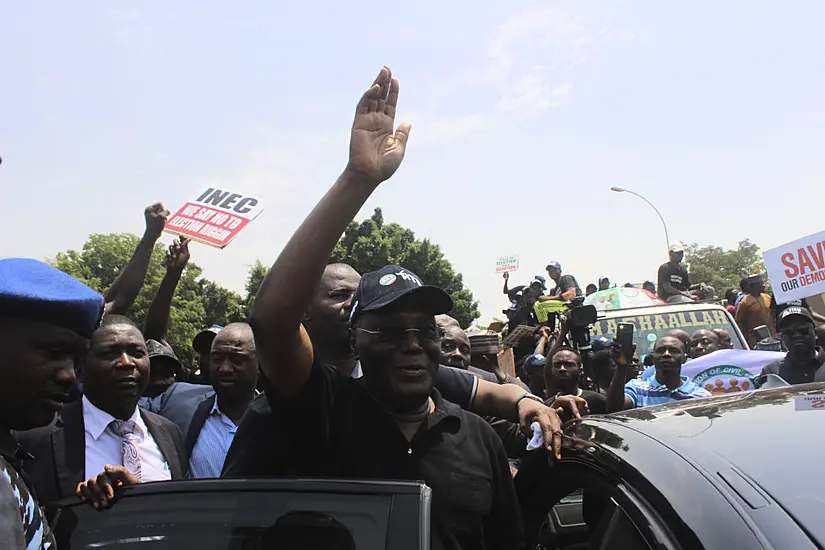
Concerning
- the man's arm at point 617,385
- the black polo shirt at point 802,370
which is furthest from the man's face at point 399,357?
the black polo shirt at point 802,370

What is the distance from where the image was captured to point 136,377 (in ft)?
9.42

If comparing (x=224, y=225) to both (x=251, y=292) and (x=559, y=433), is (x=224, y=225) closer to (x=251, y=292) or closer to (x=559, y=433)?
(x=559, y=433)

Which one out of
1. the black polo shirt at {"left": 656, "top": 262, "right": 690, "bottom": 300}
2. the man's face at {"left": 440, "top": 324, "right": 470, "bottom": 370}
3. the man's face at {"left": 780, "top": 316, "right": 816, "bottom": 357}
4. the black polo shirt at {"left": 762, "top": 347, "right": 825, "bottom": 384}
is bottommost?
the black polo shirt at {"left": 762, "top": 347, "right": 825, "bottom": 384}

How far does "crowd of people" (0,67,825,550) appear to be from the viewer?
1.52 m

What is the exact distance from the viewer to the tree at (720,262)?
57.3 m

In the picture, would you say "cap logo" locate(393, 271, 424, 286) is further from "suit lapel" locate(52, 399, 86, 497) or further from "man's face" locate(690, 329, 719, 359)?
"man's face" locate(690, 329, 719, 359)

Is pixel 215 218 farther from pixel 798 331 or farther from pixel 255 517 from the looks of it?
pixel 798 331

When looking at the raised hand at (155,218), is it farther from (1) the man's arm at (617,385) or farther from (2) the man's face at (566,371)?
(1) the man's arm at (617,385)

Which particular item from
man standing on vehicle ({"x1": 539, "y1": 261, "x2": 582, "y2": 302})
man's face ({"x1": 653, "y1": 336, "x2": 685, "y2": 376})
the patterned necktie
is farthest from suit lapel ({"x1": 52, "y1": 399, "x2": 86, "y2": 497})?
man standing on vehicle ({"x1": 539, "y1": 261, "x2": 582, "y2": 302})

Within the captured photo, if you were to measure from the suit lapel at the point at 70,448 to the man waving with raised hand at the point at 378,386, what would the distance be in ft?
3.10

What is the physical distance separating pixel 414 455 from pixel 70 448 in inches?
→ 51.4

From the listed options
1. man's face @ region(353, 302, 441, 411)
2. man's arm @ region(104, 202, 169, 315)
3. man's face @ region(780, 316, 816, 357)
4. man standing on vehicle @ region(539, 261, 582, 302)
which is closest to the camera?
man's face @ region(353, 302, 441, 411)

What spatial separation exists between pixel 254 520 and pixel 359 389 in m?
0.57

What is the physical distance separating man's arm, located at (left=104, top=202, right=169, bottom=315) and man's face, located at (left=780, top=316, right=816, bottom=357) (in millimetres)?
4283
